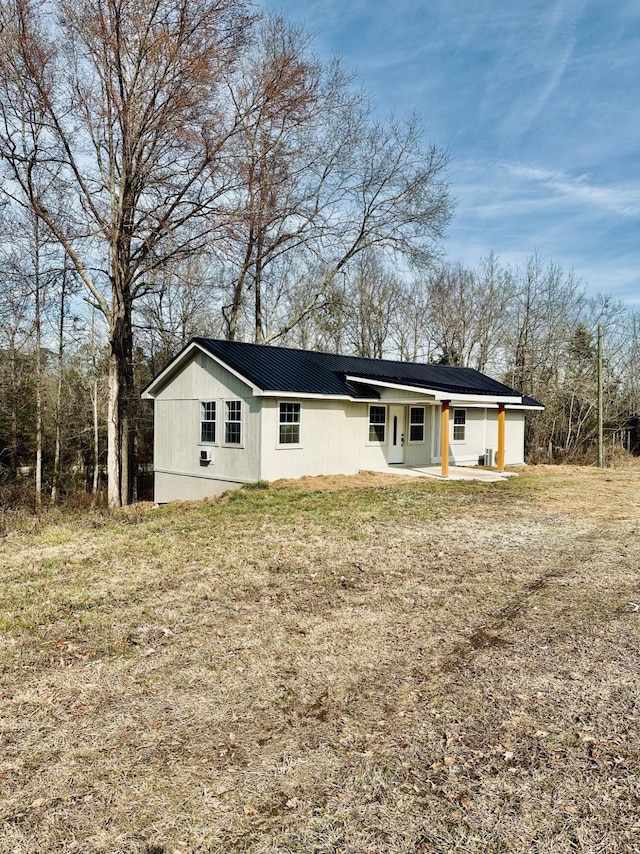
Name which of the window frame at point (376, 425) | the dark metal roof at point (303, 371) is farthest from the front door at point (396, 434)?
the dark metal roof at point (303, 371)

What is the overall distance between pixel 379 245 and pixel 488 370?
12340 millimetres

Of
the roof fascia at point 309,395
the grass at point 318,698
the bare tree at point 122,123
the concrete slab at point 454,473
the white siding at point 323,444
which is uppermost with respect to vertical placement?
the bare tree at point 122,123

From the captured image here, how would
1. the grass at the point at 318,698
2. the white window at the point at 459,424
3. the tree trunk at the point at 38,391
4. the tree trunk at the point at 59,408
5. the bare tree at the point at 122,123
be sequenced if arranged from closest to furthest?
the grass at the point at 318,698, the bare tree at the point at 122,123, the tree trunk at the point at 38,391, the white window at the point at 459,424, the tree trunk at the point at 59,408

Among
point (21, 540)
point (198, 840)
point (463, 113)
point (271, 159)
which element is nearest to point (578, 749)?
point (198, 840)

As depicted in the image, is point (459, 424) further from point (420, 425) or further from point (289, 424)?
point (289, 424)

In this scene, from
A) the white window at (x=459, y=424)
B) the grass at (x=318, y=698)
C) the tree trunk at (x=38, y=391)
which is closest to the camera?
the grass at (x=318, y=698)

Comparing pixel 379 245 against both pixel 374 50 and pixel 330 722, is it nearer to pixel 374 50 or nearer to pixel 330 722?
Answer: pixel 374 50

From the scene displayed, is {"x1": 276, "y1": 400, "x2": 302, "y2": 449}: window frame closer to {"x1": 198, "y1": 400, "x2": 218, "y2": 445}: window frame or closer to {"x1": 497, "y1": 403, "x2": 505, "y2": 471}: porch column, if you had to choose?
{"x1": 198, "y1": 400, "x2": 218, "y2": 445}: window frame

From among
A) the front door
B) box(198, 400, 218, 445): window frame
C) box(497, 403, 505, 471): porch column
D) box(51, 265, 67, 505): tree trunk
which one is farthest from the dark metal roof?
box(51, 265, 67, 505): tree trunk

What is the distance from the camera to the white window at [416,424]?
19203 mm

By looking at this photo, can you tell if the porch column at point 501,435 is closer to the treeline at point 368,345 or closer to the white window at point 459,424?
the white window at point 459,424

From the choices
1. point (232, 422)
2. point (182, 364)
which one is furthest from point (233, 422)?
point (182, 364)

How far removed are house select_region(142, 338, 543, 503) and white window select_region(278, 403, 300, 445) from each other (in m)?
0.03

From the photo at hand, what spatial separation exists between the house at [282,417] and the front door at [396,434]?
0.03 metres
